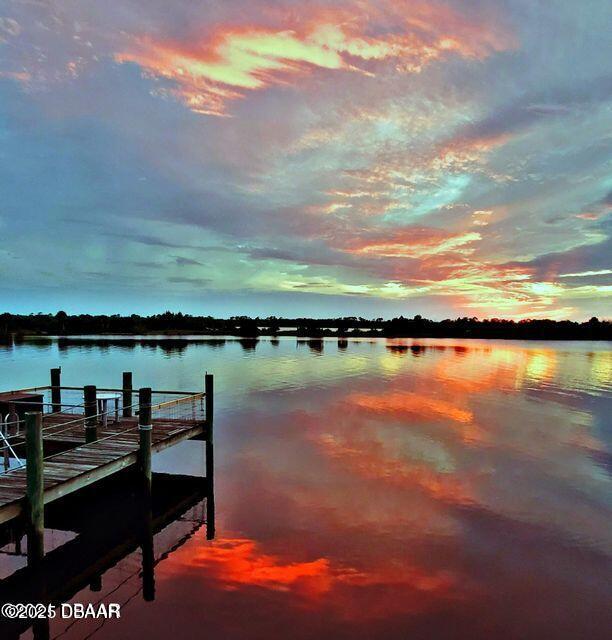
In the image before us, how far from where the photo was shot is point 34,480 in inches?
405

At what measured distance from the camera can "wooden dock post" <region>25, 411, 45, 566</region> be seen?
10.2m

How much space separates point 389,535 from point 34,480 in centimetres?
1089

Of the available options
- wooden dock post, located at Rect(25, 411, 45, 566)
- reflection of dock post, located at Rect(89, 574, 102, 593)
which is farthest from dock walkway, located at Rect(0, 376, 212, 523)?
reflection of dock post, located at Rect(89, 574, 102, 593)

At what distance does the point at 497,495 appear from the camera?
59.8 feet

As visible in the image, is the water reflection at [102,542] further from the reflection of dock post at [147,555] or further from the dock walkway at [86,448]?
the dock walkway at [86,448]

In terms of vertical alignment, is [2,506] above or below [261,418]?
above

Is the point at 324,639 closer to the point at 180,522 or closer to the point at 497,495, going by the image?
the point at 180,522

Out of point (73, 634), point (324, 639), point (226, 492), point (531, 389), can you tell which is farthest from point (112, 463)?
point (531, 389)

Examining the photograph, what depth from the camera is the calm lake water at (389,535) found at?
1032 cm

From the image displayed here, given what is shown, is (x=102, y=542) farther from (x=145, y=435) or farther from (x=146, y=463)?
(x=145, y=435)

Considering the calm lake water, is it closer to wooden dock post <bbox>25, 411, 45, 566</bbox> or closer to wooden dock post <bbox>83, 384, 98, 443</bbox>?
wooden dock post <bbox>25, 411, 45, 566</bbox>

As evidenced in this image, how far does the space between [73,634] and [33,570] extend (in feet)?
7.56

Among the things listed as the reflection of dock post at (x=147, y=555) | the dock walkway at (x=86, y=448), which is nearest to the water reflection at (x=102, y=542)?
the reflection of dock post at (x=147, y=555)

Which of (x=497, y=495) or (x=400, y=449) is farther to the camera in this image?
(x=400, y=449)
